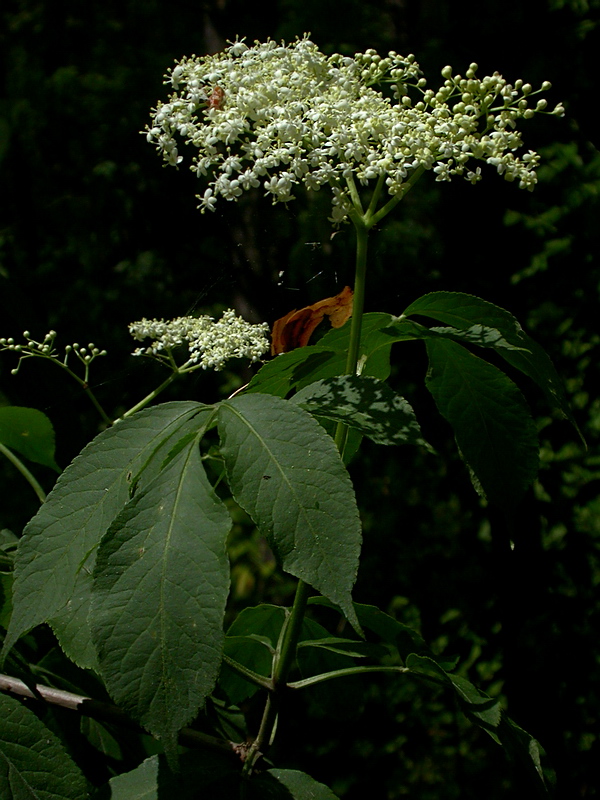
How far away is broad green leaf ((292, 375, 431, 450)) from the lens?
49 centimetres

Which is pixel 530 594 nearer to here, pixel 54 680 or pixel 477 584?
pixel 477 584

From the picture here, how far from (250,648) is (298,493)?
39 centimetres

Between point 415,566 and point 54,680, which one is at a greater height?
point 54,680

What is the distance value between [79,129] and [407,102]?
306 cm

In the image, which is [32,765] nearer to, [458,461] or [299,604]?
[299,604]

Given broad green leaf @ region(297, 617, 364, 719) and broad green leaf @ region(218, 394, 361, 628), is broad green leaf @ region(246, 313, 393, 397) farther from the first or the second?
broad green leaf @ region(297, 617, 364, 719)

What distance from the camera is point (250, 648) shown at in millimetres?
767

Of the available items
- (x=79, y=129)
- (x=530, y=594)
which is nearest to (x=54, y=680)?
(x=530, y=594)

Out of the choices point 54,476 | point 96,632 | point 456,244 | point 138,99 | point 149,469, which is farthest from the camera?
point 138,99

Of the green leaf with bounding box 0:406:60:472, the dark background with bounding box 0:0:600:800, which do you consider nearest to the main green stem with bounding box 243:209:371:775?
the green leaf with bounding box 0:406:60:472

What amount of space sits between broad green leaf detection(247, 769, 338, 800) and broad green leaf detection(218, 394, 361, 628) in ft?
0.72

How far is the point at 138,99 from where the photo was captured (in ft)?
9.92

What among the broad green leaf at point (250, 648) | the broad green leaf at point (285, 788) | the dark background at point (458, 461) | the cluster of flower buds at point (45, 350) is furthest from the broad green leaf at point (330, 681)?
the dark background at point (458, 461)

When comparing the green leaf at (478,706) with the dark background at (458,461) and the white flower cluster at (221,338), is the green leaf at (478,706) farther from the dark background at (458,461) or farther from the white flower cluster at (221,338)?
the dark background at (458,461)
